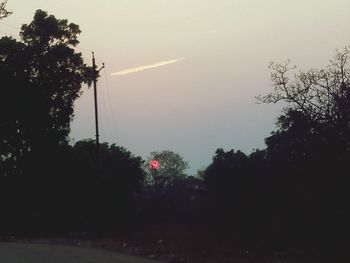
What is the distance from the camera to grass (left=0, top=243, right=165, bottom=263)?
17453 mm

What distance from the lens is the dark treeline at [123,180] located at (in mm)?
24047

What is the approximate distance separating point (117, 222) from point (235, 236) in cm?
1971

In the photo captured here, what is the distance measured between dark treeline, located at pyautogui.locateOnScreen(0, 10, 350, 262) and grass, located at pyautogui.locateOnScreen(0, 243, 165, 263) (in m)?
5.50

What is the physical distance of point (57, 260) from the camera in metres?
17.5

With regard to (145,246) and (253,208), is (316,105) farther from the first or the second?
(145,246)

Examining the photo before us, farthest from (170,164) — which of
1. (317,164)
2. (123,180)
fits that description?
(317,164)

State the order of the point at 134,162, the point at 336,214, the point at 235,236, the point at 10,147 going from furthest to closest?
the point at 134,162 < the point at 10,147 < the point at 235,236 < the point at 336,214

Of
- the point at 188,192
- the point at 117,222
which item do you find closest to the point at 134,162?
the point at 188,192

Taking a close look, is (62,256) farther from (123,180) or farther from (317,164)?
(123,180)

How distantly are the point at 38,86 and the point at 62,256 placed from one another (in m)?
24.6

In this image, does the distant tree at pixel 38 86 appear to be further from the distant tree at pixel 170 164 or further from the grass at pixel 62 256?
the distant tree at pixel 170 164

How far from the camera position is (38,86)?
4156 cm

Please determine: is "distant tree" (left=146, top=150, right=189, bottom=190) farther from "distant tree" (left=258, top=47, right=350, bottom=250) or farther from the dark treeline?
"distant tree" (left=258, top=47, right=350, bottom=250)

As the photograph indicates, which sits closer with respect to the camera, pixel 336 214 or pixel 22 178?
pixel 336 214
